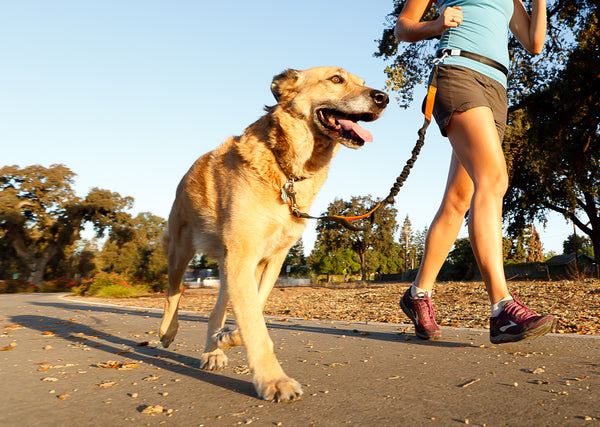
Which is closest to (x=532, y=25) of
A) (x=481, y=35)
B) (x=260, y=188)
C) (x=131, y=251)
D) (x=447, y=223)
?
(x=481, y=35)

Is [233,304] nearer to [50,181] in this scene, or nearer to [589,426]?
[589,426]

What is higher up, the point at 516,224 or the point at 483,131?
the point at 516,224

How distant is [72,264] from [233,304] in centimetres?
3608

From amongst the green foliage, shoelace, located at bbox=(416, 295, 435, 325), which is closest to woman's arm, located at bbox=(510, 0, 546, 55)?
shoelace, located at bbox=(416, 295, 435, 325)

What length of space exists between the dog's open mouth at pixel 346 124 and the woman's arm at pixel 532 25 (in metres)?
1.69

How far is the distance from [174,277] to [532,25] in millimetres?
3726

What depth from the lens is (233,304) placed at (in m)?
2.63

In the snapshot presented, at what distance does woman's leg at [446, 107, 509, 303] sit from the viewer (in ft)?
10.6

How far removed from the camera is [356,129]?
335 centimetres

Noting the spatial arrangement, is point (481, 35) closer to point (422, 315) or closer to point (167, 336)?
point (422, 315)

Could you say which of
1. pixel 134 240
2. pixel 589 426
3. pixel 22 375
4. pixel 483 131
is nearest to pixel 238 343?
pixel 22 375

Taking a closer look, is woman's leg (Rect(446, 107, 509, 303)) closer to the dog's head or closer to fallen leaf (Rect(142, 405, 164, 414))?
the dog's head

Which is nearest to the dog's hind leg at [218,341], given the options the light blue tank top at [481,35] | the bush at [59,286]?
A: the light blue tank top at [481,35]

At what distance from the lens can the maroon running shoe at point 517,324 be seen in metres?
2.93
